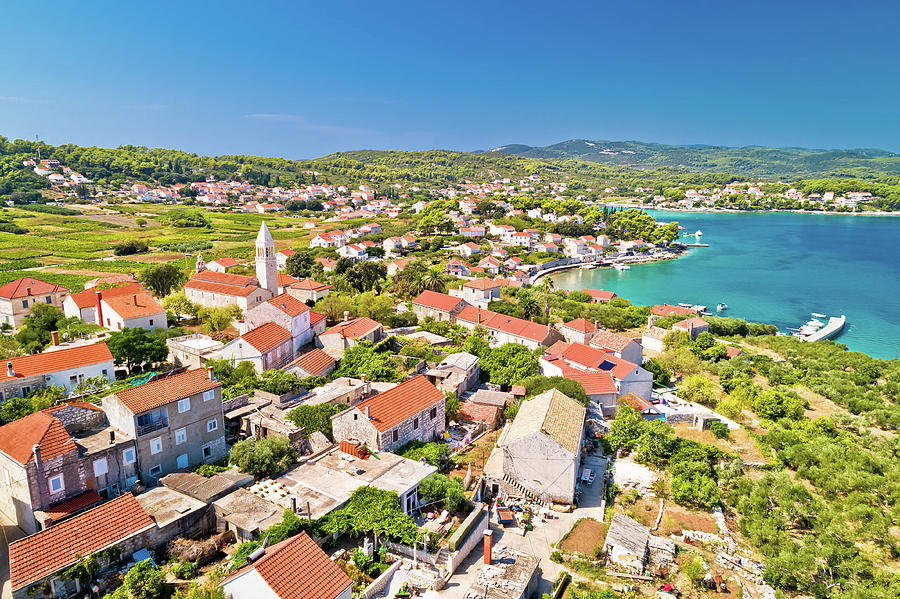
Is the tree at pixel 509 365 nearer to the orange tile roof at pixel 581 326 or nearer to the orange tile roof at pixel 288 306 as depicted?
the orange tile roof at pixel 581 326

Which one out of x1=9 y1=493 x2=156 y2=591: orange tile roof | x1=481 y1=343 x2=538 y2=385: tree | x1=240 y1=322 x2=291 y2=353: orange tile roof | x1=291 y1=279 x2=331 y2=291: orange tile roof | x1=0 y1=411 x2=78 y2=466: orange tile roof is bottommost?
x1=481 y1=343 x2=538 y2=385: tree

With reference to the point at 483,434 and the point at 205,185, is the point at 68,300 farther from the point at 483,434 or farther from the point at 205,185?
the point at 205,185

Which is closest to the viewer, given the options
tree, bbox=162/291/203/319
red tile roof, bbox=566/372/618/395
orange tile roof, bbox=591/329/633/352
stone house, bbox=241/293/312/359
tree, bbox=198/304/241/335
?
red tile roof, bbox=566/372/618/395

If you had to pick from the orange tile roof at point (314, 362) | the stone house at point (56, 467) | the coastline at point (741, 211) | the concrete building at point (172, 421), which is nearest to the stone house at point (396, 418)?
the concrete building at point (172, 421)

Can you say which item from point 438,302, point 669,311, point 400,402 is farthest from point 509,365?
point 669,311

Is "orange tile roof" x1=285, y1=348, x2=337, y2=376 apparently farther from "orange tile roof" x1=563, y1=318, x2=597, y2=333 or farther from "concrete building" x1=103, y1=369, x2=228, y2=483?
"orange tile roof" x1=563, y1=318, x2=597, y2=333

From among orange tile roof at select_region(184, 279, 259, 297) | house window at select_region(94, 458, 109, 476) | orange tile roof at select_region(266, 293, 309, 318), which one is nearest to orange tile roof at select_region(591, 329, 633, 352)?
orange tile roof at select_region(266, 293, 309, 318)
